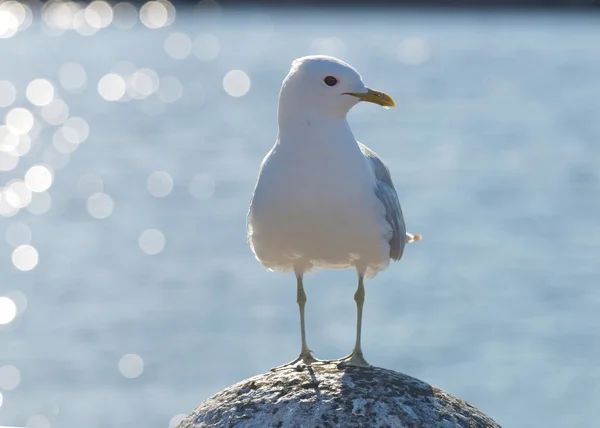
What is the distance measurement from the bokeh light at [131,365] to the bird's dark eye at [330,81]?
19067mm

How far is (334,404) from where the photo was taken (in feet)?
27.1

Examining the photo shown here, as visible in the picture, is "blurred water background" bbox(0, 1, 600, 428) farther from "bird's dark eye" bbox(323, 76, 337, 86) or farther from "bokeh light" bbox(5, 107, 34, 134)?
"bird's dark eye" bbox(323, 76, 337, 86)

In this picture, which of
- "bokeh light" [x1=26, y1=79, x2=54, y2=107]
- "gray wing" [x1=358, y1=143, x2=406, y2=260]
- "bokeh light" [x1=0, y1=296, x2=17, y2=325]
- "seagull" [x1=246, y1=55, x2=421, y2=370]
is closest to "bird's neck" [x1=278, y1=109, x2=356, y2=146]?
"seagull" [x1=246, y1=55, x2=421, y2=370]

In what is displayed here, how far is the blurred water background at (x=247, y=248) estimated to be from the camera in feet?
88.4

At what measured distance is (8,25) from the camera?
3844 inches

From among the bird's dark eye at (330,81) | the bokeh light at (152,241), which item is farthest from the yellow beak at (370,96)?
the bokeh light at (152,241)

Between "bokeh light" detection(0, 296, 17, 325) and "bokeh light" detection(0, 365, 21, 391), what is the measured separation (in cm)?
331

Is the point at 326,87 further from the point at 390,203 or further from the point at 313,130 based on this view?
the point at 390,203

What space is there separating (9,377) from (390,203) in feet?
66.0

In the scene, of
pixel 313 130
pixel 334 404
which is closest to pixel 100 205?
pixel 313 130

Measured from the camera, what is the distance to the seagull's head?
8.76 metres

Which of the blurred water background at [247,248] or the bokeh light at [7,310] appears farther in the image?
the bokeh light at [7,310]

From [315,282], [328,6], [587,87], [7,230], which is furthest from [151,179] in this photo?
[328,6]

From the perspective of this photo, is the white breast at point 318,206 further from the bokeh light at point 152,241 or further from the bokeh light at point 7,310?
→ the bokeh light at point 152,241
